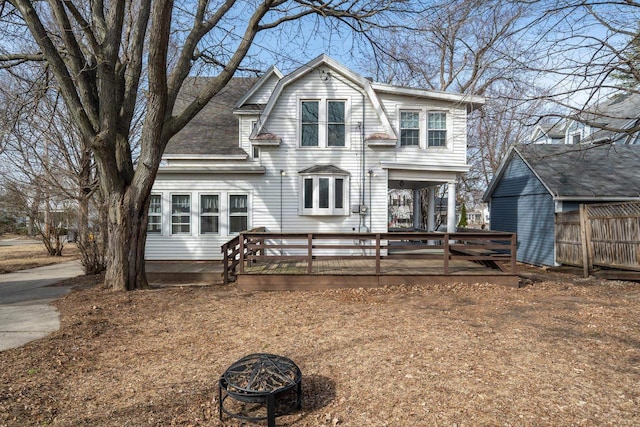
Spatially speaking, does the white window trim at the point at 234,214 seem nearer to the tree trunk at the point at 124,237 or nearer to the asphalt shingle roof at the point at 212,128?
the asphalt shingle roof at the point at 212,128

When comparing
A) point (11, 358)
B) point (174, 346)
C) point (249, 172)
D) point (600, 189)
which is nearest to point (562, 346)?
point (174, 346)

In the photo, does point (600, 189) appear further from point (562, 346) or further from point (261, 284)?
point (261, 284)

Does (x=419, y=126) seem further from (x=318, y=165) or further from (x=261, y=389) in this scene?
(x=261, y=389)

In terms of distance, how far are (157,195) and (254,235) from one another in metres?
5.52

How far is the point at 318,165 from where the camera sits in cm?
1245

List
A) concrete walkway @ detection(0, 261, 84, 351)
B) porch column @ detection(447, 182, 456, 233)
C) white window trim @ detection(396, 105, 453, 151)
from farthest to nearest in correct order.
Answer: white window trim @ detection(396, 105, 453, 151), porch column @ detection(447, 182, 456, 233), concrete walkway @ detection(0, 261, 84, 351)

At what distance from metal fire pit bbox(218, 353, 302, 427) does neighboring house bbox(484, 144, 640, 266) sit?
12.5 meters

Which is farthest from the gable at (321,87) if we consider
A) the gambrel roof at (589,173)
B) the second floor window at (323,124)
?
the gambrel roof at (589,173)

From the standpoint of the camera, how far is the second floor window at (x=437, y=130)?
1262 cm

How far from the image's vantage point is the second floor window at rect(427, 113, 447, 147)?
12617mm

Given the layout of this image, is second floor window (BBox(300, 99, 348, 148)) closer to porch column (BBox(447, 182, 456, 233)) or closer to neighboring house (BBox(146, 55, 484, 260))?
neighboring house (BBox(146, 55, 484, 260))

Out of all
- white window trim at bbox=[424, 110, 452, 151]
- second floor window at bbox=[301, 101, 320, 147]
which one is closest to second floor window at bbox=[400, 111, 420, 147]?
white window trim at bbox=[424, 110, 452, 151]

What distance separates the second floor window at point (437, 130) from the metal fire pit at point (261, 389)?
414 inches

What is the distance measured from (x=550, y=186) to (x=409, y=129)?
571cm
